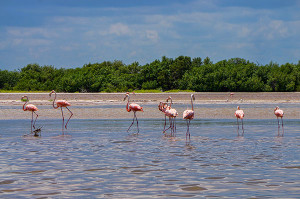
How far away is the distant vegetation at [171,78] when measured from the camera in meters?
71.4

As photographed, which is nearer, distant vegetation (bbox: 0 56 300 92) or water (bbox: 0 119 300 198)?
water (bbox: 0 119 300 198)

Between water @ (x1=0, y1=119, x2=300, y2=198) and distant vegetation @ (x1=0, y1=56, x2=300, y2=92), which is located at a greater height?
distant vegetation @ (x1=0, y1=56, x2=300, y2=92)

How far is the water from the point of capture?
9062 mm

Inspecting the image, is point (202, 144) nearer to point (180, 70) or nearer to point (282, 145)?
point (282, 145)

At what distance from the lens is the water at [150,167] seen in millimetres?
9062

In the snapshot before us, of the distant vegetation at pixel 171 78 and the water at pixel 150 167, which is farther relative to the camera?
the distant vegetation at pixel 171 78

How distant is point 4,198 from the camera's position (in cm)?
858

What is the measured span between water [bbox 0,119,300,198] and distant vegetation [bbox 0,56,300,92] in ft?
177

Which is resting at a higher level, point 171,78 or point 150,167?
point 171,78

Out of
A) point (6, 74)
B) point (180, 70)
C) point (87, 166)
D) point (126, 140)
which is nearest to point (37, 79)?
point (6, 74)

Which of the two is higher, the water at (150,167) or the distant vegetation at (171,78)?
the distant vegetation at (171,78)

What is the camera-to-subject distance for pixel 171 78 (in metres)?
80.3

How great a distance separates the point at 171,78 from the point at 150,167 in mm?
68880

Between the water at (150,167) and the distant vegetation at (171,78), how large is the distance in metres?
53.9
